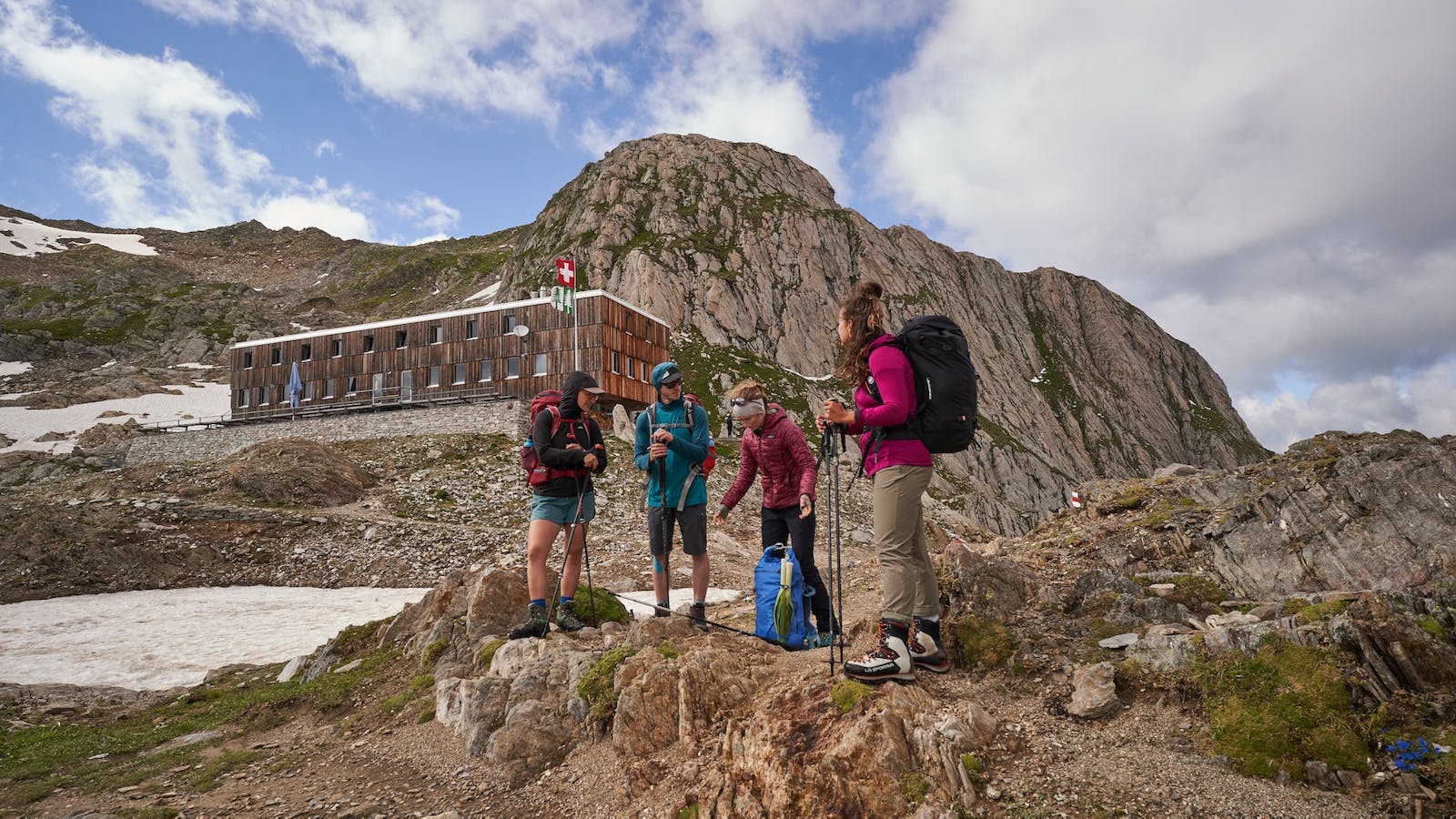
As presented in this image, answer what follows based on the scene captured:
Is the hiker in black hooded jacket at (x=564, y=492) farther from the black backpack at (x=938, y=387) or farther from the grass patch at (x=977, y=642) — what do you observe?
the grass patch at (x=977, y=642)

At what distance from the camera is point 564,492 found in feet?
26.6

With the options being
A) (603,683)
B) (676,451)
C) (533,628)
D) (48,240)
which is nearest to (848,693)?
(603,683)

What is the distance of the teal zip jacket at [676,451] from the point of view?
7777 millimetres

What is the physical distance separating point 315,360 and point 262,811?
5525 cm

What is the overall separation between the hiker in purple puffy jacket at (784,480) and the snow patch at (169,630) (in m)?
11.1

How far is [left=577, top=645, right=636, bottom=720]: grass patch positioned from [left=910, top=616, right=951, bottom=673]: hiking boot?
266 cm

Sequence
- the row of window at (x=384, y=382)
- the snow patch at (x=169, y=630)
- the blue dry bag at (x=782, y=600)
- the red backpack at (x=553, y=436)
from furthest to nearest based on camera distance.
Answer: the row of window at (x=384, y=382) < the snow patch at (x=169, y=630) < the red backpack at (x=553, y=436) < the blue dry bag at (x=782, y=600)

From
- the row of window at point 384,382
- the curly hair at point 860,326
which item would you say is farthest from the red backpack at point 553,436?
the row of window at point 384,382

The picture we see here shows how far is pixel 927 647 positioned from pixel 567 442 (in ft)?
15.1

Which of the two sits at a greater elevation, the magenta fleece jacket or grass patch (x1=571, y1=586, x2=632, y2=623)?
the magenta fleece jacket

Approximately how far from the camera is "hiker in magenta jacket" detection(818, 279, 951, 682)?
5160 mm

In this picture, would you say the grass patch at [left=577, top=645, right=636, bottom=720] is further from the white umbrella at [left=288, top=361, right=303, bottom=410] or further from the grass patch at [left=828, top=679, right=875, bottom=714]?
the white umbrella at [left=288, top=361, right=303, bottom=410]

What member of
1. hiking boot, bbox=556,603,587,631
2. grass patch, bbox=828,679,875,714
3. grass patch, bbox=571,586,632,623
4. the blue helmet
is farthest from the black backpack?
grass patch, bbox=571,586,632,623

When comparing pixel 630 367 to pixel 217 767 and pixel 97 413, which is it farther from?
pixel 97 413
